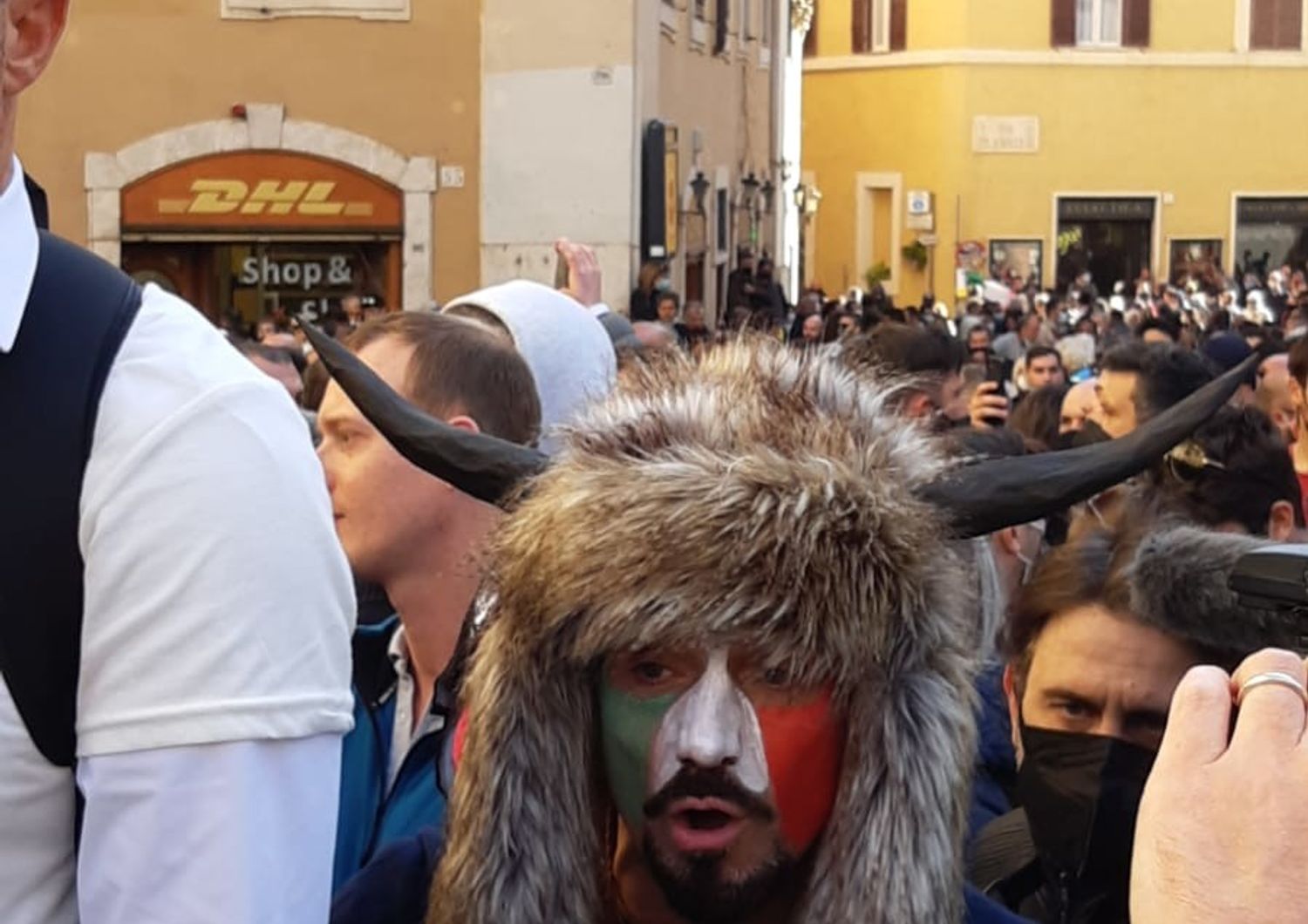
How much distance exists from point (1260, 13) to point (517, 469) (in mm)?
35585

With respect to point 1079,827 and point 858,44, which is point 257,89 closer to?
point 1079,827

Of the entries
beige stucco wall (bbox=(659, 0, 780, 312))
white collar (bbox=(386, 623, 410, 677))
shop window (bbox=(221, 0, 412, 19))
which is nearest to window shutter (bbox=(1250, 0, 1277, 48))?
beige stucco wall (bbox=(659, 0, 780, 312))

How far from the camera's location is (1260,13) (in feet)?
117

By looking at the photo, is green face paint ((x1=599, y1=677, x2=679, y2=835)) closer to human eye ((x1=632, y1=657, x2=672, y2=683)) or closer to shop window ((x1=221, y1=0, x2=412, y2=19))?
human eye ((x1=632, y1=657, x2=672, y2=683))

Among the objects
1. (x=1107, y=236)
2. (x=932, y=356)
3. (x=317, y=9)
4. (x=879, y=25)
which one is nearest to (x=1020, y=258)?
(x=1107, y=236)

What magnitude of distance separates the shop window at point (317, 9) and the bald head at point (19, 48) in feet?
53.0

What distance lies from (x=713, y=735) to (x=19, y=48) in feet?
2.94

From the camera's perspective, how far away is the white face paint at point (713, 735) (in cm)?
211

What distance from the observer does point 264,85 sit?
17.5 m

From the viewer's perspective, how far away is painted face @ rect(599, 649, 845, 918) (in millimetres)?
2111

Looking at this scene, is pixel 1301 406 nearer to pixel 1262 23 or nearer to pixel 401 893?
pixel 401 893

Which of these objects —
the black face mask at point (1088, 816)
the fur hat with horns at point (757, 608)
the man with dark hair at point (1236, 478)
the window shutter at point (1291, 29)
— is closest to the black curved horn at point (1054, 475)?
the fur hat with horns at point (757, 608)

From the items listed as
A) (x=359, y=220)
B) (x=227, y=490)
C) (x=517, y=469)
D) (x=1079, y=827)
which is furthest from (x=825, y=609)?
(x=359, y=220)

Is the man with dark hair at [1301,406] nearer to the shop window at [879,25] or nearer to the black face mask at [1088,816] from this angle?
the black face mask at [1088,816]
